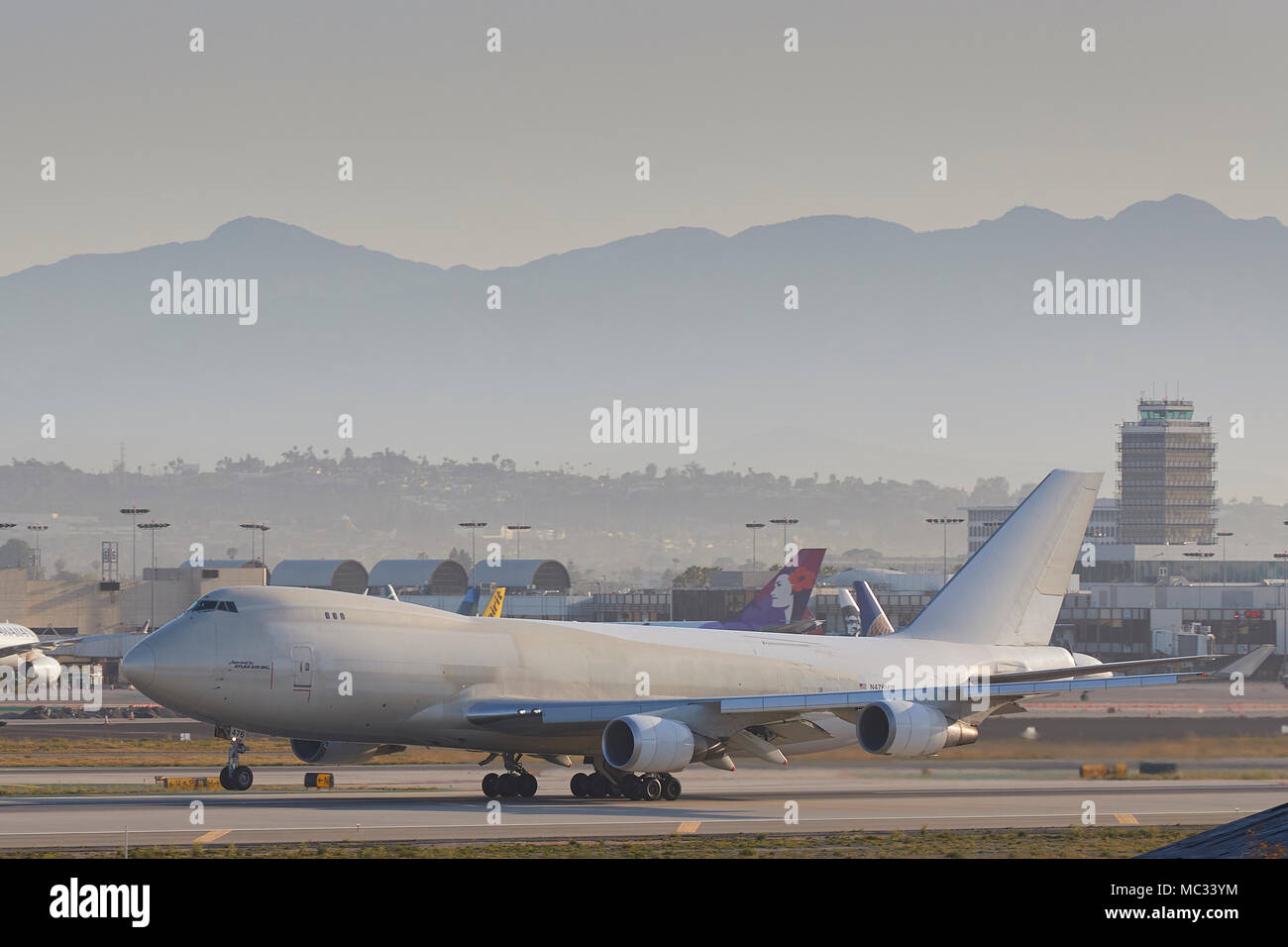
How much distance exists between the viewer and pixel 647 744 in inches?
1592

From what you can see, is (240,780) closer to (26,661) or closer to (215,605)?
(215,605)

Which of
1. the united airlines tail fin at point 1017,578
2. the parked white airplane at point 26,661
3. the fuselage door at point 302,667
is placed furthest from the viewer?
the parked white airplane at point 26,661

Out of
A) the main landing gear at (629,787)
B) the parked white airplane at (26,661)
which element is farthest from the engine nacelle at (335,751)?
the parked white airplane at (26,661)

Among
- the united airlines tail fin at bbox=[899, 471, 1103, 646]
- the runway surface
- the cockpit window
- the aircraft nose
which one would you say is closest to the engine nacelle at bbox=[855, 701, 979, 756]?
the runway surface

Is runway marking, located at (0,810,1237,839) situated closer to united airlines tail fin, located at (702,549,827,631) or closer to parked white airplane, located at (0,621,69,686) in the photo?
united airlines tail fin, located at (702,549,827,631)

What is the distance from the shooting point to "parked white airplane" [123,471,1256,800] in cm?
4028

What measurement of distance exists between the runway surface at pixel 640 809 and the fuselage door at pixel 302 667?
310 cm

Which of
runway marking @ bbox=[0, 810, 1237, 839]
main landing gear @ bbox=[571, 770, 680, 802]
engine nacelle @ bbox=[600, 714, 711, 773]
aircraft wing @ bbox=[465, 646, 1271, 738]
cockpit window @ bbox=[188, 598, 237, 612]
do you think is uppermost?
cockpit window @ bbox=[188, 598, 237, 612]

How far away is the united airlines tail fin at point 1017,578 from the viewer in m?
51.8

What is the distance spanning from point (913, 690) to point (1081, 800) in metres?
5.49

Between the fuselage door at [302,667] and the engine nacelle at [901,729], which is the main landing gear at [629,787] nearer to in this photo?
the engine nacelle at [901,729]

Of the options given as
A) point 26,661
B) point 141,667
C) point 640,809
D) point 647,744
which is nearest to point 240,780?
point 141,667
